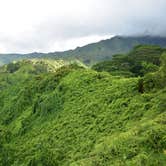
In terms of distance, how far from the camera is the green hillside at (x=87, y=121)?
35781 mm

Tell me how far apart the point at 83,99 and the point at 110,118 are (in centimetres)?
1129

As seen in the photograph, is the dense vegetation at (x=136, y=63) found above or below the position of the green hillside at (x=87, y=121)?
above

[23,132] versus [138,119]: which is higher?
[138,119]

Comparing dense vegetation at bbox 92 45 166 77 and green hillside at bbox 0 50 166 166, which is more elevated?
dense vegetation at bbox 92 45 166 77

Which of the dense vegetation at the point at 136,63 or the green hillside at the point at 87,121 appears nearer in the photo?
the green hillside at the point at 87,121

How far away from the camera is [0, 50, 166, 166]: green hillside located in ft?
117

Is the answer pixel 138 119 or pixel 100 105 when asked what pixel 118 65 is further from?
pixel 138 119

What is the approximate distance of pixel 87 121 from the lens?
174ft

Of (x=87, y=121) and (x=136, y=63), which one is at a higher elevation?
(x=136, y=63)

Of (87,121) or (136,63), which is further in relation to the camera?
(136,63)

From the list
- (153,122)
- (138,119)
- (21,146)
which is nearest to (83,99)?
(21,146)

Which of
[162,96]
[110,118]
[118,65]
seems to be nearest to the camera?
[162,96]

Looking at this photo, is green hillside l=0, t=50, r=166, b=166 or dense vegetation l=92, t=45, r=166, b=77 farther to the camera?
dense vegetation l=92, t=45, r=166, b=77

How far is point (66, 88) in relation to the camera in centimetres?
6569
